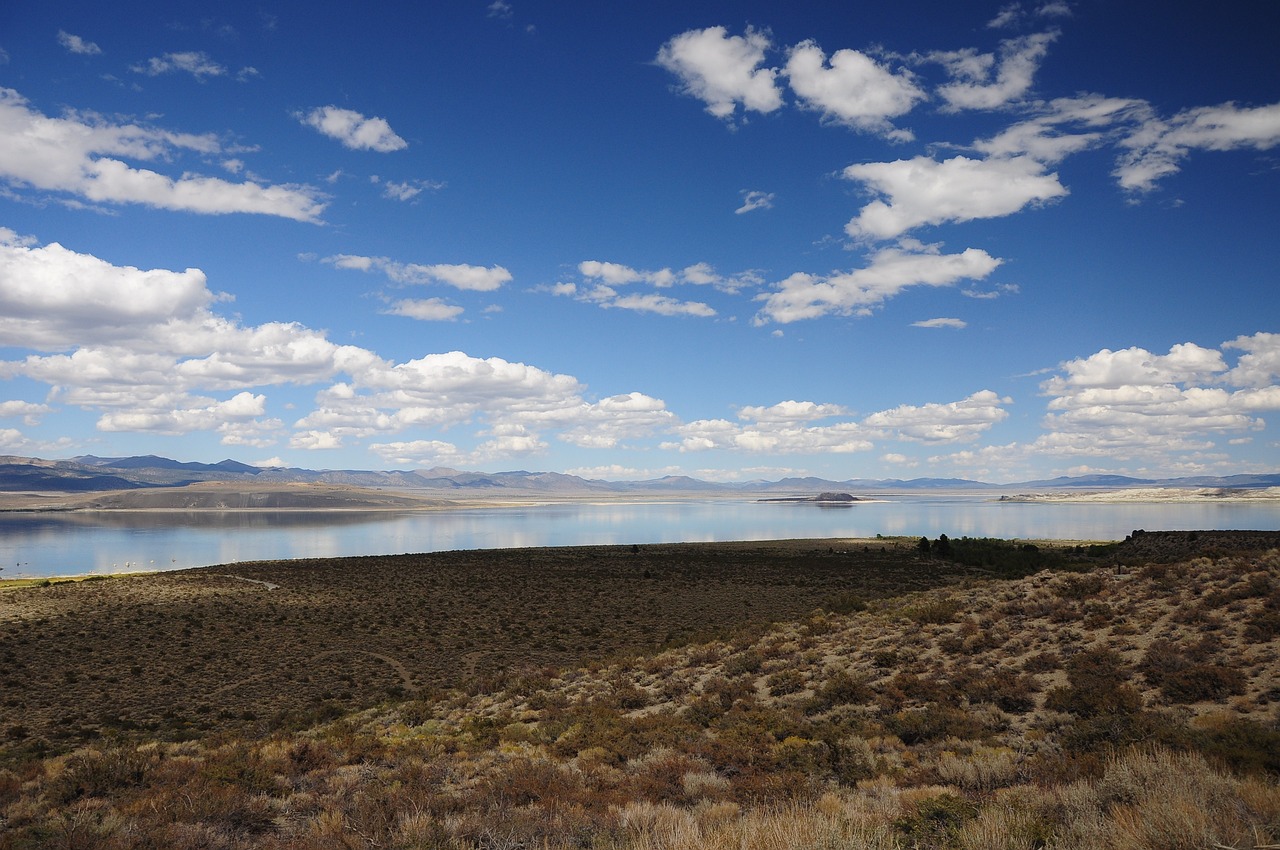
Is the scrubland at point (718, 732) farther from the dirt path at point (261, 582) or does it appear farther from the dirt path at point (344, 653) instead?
the dirt path at point (261, 582)

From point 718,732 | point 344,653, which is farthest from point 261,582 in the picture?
point 718,732

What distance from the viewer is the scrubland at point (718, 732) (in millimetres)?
7047

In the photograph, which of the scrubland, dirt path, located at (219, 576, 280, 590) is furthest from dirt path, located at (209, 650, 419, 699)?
dirt path, located at (219, 576, 280, 590)

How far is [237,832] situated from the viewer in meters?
8.20

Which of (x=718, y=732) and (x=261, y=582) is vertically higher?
(x=718, y=732)

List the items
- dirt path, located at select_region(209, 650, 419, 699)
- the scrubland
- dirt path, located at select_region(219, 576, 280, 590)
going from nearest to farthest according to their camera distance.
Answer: the scrubland
dirt path, located at select_region(209, 650, 419, 699)
dirt path, located at select_region(219, 576, 280, 590)

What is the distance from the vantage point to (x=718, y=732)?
12.2 meters

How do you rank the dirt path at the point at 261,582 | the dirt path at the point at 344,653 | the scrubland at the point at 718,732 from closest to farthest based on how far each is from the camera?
the scrubland at the point at 718,732, the dirt path at the point at 344,653, the dirt path at the point at 261,582

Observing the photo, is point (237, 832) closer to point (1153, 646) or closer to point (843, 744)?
point (843, 744)

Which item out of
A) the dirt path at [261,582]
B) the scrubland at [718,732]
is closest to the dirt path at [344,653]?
the scrubland at [718,732]

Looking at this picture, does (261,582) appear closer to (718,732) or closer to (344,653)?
(344,653)

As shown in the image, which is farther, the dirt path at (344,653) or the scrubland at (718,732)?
the dirt path at (344,653)

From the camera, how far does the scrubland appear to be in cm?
705

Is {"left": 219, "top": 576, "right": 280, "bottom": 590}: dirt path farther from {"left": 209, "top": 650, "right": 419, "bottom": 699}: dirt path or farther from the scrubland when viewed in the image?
{"left": 209, "top": 650, "right": 419, "bottom": 699}: dirt path
